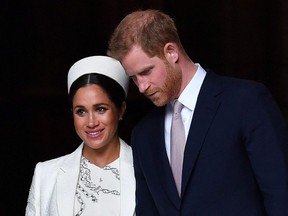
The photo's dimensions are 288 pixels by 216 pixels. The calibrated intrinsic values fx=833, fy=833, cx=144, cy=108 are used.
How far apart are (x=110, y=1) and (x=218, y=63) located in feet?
1.87

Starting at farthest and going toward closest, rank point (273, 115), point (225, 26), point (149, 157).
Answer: point (225, 26)
point (149, 157)
point (273, 115)

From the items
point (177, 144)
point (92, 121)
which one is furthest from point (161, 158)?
point (92, 121)

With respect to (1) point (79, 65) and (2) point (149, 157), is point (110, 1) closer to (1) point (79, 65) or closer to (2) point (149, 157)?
(1) point (79, 65)

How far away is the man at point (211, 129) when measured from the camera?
8.09 feet

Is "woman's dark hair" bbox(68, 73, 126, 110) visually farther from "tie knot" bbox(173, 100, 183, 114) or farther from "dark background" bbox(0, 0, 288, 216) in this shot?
"dark background" bbox(0, 0, 288, 216)

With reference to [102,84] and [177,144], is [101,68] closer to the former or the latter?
[102,84]

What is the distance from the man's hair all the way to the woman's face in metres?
0.29

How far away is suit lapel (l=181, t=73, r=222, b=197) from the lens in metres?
2.53

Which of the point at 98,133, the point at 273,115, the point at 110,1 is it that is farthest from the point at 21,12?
the point at 273,115

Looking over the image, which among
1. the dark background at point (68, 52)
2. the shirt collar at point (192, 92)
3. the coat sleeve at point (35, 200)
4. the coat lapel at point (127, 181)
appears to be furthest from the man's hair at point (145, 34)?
the dark background at point (68, 52)

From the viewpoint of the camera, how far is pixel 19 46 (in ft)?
12.6

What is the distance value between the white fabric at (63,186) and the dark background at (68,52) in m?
0.92

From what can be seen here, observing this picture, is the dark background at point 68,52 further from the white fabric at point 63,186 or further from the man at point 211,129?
the man at point 211,129

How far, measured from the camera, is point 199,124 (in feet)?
8.33
